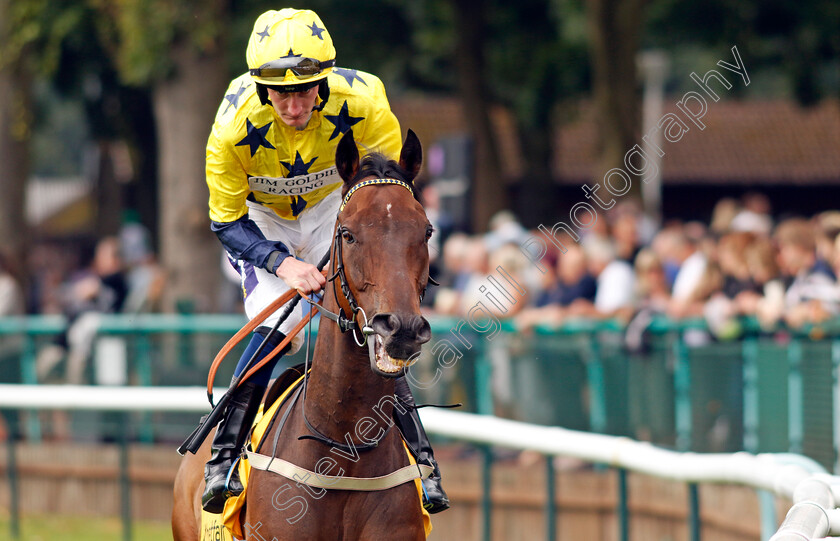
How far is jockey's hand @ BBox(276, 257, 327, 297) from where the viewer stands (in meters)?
4.08

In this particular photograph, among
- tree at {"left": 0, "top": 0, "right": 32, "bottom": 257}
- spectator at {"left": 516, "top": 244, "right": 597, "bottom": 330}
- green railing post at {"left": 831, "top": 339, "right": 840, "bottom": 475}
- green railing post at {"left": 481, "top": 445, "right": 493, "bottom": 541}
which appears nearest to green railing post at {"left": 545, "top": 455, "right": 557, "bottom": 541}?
green railing post at {"left": 481, "top": 445, "right": 493, "bottom": 541}

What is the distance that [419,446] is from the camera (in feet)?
14.1

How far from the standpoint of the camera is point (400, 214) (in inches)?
146

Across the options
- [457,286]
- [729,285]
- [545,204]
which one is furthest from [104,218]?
[729,285]

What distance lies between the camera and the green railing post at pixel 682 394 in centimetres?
768

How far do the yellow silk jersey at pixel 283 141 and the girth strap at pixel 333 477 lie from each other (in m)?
0.90

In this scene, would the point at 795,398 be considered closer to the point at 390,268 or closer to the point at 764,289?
the point at 764,289

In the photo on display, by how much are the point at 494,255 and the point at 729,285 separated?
1.91m

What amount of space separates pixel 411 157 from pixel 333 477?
1047 millimetres

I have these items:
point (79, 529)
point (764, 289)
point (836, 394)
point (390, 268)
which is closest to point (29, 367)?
point (79, 529)

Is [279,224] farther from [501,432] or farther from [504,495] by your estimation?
[504,495]

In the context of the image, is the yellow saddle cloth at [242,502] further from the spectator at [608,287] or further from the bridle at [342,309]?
the spectator at [608,287]

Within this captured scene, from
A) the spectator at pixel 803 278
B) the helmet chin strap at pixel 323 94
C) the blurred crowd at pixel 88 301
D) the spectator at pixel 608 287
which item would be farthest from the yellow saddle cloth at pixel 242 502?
the blurred crowd at pixel 88 301

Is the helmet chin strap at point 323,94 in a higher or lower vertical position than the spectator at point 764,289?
higher
